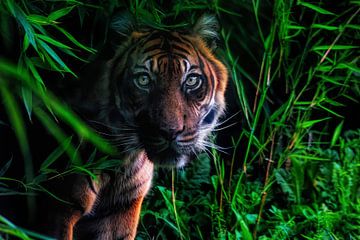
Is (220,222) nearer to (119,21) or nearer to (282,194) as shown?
(282,194)

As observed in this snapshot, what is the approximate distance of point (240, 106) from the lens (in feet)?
14.3

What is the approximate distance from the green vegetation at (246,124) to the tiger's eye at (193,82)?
259mm

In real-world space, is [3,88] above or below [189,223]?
above

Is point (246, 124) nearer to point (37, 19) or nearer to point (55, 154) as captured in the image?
point (55, 154)

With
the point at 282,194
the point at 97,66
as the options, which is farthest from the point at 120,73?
the point at 282,194

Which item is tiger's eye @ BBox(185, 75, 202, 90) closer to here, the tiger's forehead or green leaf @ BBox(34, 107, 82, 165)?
the tiger's forehead

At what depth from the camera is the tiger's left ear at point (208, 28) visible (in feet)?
11.8

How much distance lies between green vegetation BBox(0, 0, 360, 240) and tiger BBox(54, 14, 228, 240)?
11 cm

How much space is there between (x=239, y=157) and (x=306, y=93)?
0.58 metres

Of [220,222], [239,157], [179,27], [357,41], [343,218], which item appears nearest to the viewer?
[179,27]

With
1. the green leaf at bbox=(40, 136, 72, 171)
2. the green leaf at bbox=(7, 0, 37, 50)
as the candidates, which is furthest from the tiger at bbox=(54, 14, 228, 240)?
the green leaf at bbox=(7, 0, 37, 50)

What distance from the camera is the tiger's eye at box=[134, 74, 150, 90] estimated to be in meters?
3.37

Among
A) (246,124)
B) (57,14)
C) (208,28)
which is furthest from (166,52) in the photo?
(246,124)

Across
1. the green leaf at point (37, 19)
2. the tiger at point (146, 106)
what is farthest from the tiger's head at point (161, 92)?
the green leaf at point (37, 19)
